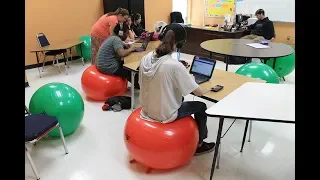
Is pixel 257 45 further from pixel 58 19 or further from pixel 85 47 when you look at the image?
pixel 58 19

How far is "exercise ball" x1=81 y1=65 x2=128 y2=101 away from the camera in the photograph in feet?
11.6

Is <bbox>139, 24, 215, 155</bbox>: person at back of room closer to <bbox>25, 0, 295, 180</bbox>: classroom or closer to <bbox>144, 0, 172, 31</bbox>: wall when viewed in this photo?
<bbox>25, 0, 295, 180</bbox>: classroom

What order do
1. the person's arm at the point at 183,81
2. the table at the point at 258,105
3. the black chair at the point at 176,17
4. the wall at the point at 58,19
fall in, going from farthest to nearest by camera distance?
the black chair at the point at 176,17
the wall at the point at 58,19
the person's arm at the point at 183,81
the table at the point at 258,105

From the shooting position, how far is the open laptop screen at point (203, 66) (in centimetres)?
248

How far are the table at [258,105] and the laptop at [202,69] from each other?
→ 421 mm

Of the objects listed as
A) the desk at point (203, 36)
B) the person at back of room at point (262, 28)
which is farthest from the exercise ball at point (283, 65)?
the desk at point (203, 36)

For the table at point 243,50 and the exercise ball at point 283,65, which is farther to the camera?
the exercise ball at point 283,65

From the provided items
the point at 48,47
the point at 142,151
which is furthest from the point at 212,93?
the point at 48,47

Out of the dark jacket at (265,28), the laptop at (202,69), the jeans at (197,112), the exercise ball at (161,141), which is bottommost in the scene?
the exercise ball at (161,141)

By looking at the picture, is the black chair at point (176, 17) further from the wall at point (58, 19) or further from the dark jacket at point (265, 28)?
the dark jacket at point (265, 28)

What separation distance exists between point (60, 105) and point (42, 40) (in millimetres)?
3038

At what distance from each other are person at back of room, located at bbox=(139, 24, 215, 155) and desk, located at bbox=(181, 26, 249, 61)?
3698mm

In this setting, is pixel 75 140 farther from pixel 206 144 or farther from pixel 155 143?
pixel 206 144

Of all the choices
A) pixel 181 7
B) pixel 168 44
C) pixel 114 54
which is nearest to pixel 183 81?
pixel 168 44
